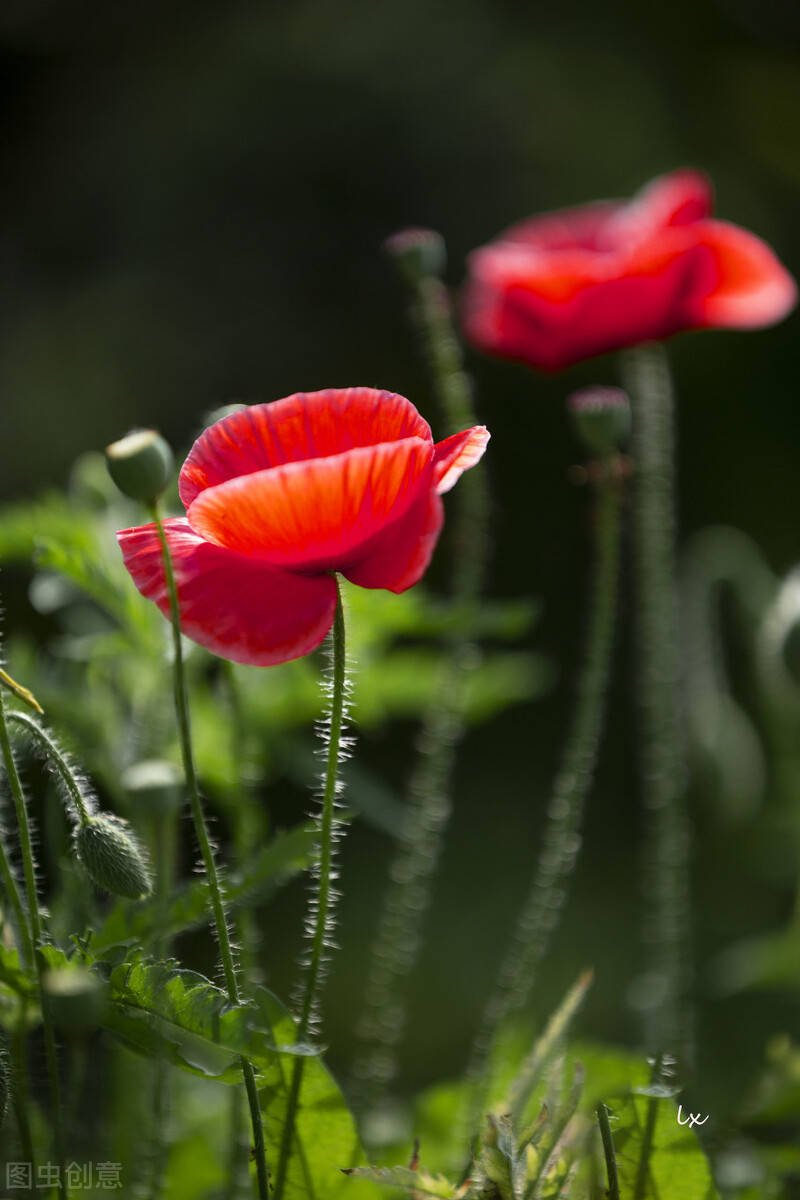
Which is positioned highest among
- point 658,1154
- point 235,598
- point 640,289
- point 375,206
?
point 375,206

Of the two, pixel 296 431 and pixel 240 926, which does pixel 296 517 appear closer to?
pixel 296 431

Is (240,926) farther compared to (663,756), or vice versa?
(663,756)

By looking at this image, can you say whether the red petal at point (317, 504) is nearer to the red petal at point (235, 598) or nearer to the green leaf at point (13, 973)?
the red petal at point (235, 598)

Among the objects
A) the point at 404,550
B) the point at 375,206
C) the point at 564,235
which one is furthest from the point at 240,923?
the point at 375,206

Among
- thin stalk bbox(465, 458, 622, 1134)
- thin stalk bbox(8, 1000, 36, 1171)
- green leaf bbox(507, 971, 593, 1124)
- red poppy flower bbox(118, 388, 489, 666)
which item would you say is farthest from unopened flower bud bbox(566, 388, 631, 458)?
thin stalk bbox(8, 1000, 36, 1171)

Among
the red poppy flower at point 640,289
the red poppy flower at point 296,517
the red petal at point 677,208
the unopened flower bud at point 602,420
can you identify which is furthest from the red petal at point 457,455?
the red petal at point 677,208

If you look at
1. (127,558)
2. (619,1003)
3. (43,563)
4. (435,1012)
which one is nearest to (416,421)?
(127,558)

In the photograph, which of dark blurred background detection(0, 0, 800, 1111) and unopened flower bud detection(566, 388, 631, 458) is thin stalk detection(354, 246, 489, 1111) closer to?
unopened flower bud detection(566, 388, 631, 458)
